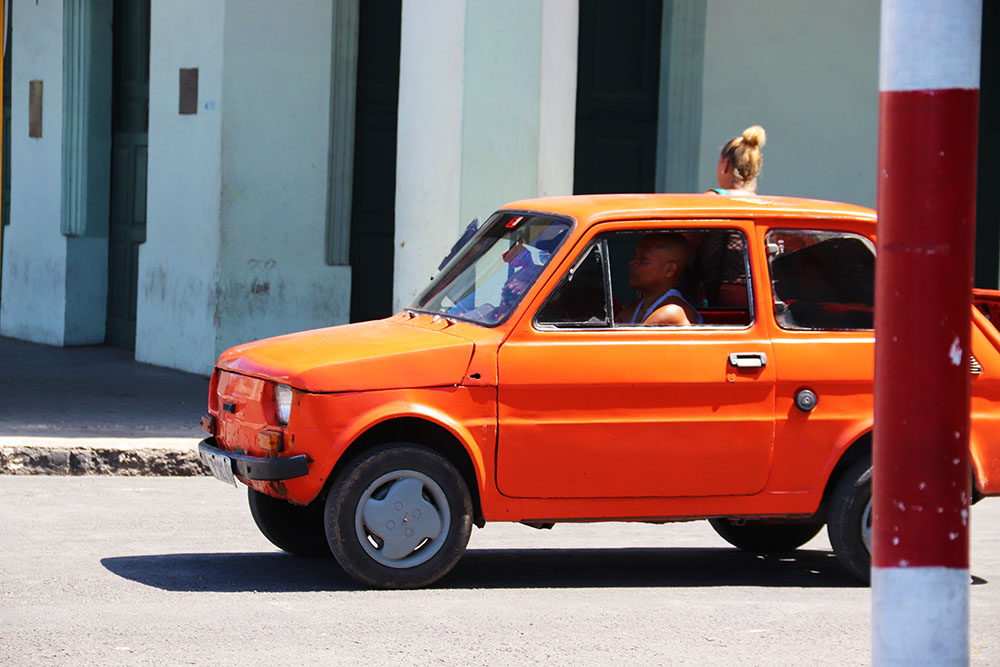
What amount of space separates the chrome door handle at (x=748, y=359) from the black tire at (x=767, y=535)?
1.30 metres

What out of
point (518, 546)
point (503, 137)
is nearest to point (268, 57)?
point (503, 137)

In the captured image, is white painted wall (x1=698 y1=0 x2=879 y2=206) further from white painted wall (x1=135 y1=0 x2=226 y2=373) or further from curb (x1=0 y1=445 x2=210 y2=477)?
curb (x1=0 y1=445 x2=210 y2=477)

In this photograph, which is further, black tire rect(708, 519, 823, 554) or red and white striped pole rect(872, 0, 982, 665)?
black tire rect(708, 519, 823, 554)

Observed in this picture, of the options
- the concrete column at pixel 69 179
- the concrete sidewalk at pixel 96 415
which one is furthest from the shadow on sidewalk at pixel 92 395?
the concrete column at pixel 69 179

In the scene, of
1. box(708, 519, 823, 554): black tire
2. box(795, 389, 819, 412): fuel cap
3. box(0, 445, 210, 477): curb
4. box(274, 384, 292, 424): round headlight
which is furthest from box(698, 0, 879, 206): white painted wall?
box(274, 384, 292, 424): round headlight

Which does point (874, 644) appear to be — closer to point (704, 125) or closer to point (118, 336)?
point (704, 125)

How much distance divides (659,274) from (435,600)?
5.60 ft

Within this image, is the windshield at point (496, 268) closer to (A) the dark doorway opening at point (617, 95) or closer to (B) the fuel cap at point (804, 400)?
(B) the fuel cap at point (804, 400)

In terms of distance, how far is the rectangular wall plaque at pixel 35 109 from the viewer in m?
17.0

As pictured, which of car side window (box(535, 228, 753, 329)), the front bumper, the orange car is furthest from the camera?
car side window (box(535, 228, 753, 329))

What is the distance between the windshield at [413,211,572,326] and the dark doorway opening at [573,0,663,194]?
716cm

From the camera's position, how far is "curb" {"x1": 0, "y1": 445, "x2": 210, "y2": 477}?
9.61 meters

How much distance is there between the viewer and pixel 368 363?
21.2ft

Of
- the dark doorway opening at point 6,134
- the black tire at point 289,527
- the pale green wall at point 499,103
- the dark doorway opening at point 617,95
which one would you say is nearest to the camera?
the black tire at point 289,527
